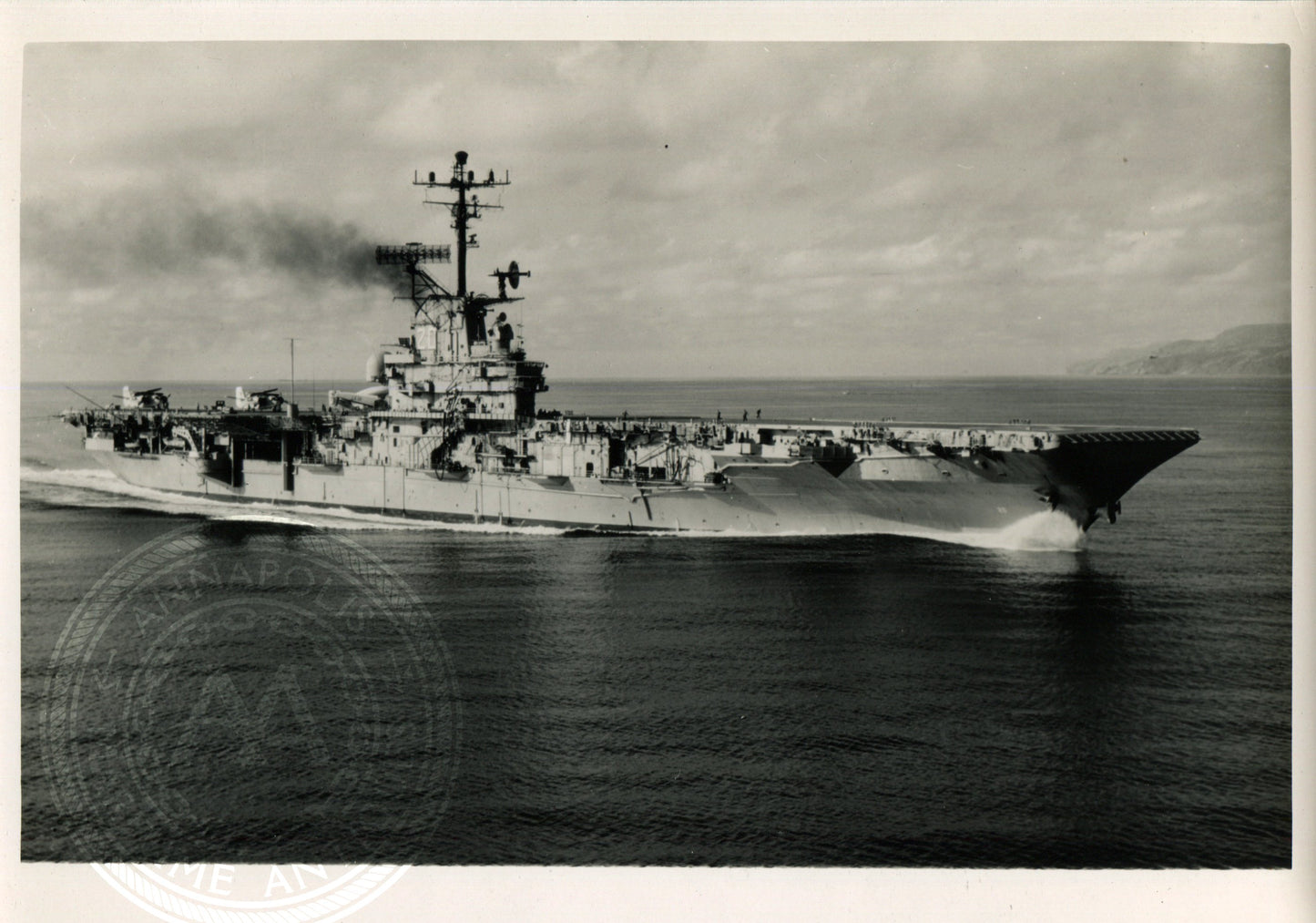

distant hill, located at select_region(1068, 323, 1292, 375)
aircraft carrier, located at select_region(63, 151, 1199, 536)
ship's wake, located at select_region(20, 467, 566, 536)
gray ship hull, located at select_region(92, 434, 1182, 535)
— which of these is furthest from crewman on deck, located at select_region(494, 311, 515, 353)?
distant hill, located at select_region(1068, 323, 1292, 375)

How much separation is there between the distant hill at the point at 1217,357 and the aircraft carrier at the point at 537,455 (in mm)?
1061

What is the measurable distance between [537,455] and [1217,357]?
37.6ft

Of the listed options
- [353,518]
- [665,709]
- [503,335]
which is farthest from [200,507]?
[665,709]

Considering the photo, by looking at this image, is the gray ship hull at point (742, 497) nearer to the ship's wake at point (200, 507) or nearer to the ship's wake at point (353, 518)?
the ship's wake at point (353, 518)

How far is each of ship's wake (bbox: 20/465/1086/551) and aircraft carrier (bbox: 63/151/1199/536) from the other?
0.15 m

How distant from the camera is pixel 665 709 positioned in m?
9.62

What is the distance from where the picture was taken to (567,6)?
27.6ft

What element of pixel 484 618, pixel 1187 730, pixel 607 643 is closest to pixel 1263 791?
pixel 1187 730

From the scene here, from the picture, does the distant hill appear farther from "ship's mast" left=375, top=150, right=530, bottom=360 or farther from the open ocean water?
"ship's mast" left=375, top=150, right=530, bottom=360

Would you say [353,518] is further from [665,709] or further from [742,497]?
[665,709]

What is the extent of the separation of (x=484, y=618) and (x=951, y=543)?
8.57 meters

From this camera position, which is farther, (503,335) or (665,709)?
(503,335)

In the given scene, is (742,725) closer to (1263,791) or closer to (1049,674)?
(1049,674)

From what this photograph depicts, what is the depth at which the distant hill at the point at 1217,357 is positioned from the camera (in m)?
8.85
